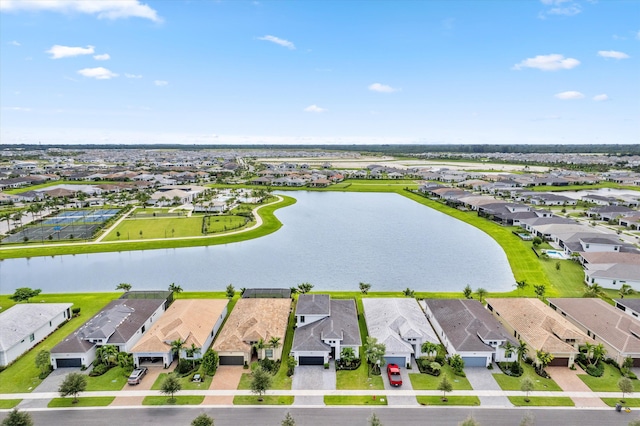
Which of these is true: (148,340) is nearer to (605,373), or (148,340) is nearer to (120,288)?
(120,288)

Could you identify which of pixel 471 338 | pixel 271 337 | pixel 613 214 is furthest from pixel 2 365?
pixel 613 214

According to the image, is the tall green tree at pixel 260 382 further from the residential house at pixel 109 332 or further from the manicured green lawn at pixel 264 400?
the residential house at pixel 109 332

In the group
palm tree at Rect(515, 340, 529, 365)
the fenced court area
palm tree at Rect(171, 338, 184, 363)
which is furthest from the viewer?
the fenced court area

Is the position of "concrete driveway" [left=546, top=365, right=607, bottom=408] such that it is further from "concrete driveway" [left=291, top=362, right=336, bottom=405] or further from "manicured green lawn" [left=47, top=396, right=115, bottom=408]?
"manicured green lawn" [left=47, top=396, right=115, bottom=408]

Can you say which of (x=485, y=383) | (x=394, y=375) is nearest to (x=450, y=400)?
(x=485, y=383)

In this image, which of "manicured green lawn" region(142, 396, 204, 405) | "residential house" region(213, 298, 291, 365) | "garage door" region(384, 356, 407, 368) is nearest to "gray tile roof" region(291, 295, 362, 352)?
"residential house" region(213, 298, 291, 365)

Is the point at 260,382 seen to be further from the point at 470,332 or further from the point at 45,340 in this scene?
the point at 45,340

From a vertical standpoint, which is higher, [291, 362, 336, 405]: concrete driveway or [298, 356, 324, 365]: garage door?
[298, 356, 324, 365]: garage door
